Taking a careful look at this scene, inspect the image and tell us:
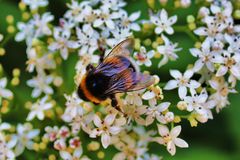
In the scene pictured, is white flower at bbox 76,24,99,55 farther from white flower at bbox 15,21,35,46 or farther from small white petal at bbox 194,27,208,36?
small white petal at bbox 194,27,208,36

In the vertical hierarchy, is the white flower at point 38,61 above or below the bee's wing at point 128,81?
above

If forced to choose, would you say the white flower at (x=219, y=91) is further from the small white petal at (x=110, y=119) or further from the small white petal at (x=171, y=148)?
the small white petal at (x=110, y=119)

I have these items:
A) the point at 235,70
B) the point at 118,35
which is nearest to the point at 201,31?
the point at 235,70

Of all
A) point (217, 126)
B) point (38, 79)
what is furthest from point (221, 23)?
point (38, 79)

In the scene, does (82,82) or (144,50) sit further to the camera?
(144,50)

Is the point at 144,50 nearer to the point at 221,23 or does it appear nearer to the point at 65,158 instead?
the point at 221,23

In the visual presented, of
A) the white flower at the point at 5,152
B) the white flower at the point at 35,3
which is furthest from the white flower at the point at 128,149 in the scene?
the white flower at the point at 35,3
